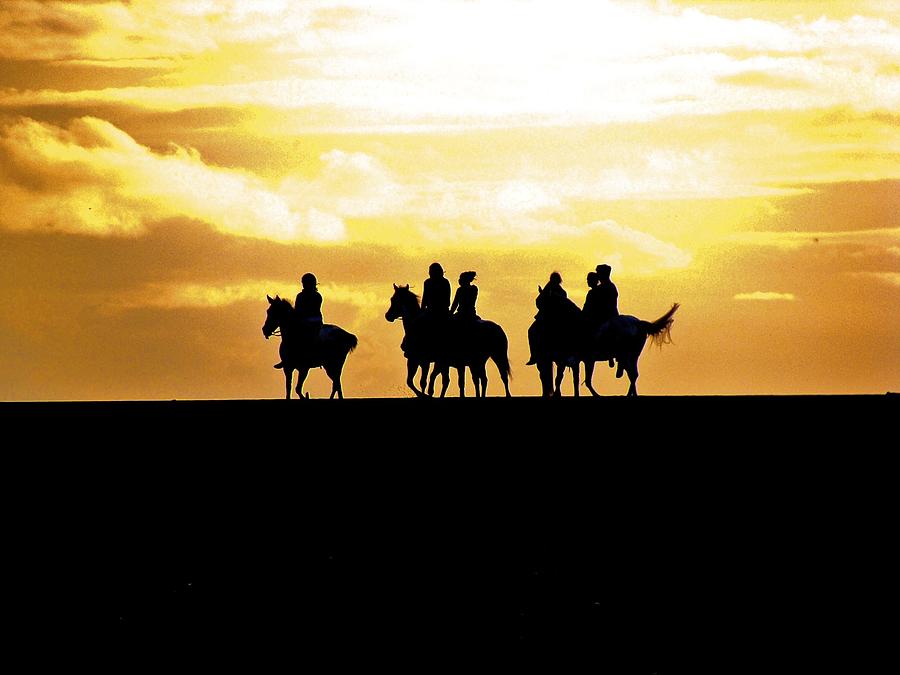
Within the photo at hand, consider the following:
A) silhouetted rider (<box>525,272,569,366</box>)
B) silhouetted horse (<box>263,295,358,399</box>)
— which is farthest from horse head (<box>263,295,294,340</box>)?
silhouetted rider (<box>525,272,569,366</box>)

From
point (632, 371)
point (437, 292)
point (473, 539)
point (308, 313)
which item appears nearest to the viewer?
point (473, 539)

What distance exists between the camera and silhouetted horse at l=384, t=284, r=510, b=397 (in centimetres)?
3628

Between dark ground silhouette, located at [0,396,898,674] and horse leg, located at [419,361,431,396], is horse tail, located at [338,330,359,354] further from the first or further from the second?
dark ground silhouette, located at [0,396,898,674]

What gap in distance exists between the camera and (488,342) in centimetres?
3747

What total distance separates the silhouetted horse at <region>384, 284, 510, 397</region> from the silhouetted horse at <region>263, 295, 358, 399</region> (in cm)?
193

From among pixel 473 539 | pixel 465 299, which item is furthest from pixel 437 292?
pixel 473 539

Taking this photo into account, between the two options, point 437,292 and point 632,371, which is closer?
point 437,292

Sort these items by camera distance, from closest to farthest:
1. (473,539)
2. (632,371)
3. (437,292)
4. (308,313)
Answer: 1. (473,539)
2. (437,292)
3. (632,371)
4. (308,313)

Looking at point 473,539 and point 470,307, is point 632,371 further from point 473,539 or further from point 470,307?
point 473,539

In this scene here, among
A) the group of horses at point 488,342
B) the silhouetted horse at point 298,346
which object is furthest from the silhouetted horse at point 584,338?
the silhouetted horse at point 298,346

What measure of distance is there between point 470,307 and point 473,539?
671 inches

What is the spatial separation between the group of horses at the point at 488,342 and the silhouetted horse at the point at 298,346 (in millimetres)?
18

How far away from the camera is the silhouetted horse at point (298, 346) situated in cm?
3784

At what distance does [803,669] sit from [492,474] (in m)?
9.82
